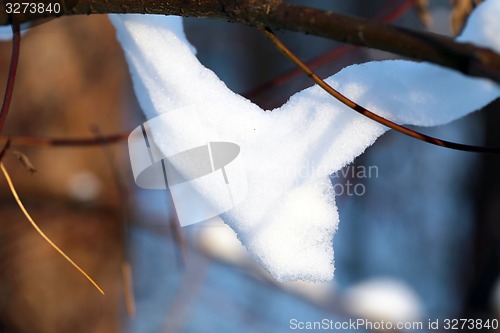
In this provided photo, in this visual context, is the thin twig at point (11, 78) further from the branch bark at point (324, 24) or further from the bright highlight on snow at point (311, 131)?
the bright highlight on snow at point (311, 131)

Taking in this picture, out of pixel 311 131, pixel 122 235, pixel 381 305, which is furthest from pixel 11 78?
pixel 381 305

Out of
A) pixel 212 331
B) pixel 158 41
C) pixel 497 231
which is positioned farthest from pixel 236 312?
pixel 158 41

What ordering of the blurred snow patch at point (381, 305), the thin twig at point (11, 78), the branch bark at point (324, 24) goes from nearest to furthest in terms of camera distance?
1. the branch bark at point (324, 24)
2. the thin twig at point (11, 78)
3. the blurred snow patch at point (381, 305)

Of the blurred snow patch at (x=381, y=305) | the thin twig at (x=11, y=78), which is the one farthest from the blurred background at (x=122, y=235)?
the thin twig at (x=11, y=78)

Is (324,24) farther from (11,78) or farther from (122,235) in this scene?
(122,235)

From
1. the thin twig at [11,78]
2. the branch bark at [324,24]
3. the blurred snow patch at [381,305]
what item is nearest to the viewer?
the branch bark at [324,24]

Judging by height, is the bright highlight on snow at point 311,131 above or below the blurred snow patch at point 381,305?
above

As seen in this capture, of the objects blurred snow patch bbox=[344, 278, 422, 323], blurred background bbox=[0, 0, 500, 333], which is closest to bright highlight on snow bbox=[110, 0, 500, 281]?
blurred background bbox=[0, 0, 500, 333]
